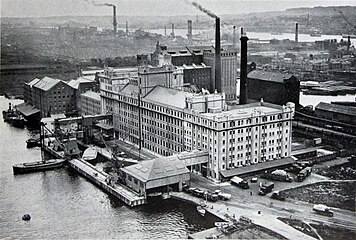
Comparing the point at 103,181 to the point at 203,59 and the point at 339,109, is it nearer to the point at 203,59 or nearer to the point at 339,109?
the point at 339,109

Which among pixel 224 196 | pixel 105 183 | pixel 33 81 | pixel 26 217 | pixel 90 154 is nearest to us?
pixel 26 217

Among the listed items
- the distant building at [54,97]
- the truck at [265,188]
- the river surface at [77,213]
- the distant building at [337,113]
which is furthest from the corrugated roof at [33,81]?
the truck at [265,188]

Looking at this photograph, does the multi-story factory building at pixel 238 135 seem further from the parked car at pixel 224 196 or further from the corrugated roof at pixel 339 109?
the corrugated roof at pixel 339 109

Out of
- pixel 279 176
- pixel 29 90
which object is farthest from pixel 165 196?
pixel 29 90

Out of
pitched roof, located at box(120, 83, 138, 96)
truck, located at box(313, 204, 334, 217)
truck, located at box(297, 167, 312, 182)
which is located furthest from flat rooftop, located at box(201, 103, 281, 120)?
pitched roof, located at box(120, 83, 138, 96)

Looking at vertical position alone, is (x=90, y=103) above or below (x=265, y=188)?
above

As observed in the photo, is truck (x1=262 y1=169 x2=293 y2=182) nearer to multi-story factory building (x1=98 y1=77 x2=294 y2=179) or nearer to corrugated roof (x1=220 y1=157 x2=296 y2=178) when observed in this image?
corrugated roof (x1=220 y1=157 x2=296 y2=178)

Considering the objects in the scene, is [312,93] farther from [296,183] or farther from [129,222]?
[129,222]
